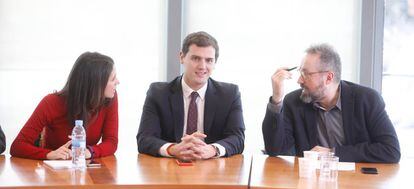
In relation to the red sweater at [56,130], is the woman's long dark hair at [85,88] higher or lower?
higher

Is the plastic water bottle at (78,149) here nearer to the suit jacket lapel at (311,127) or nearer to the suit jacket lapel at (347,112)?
the suit jacket lapel at (311,127)

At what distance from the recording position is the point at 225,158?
2908 millimetres

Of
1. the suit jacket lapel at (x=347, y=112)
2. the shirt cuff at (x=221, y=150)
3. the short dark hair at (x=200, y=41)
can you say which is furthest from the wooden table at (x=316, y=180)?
the short dark hair at (x=200, y=41)

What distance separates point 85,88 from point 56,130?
11.8 inches

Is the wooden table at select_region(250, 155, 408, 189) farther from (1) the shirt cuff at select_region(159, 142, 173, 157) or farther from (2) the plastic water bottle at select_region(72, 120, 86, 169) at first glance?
(2) the plastic water bottle at select_region(72, 120, 86, 169)

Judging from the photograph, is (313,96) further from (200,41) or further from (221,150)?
(200,41)

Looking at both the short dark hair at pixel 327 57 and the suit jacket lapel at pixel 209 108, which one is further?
the suit jacket lapel at pixel 209 108

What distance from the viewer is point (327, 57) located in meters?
3.10

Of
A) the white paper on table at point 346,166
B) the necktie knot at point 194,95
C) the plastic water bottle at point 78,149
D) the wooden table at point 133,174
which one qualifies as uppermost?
the necktie knot at point 194,95

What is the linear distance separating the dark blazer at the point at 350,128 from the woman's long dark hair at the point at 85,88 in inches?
38.1

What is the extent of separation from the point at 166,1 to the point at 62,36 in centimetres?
91

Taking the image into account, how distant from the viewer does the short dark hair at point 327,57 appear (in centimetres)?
309

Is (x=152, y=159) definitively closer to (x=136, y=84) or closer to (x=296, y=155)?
(x=296, y=155)

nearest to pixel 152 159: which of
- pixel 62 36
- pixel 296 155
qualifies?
pixel 296 155
